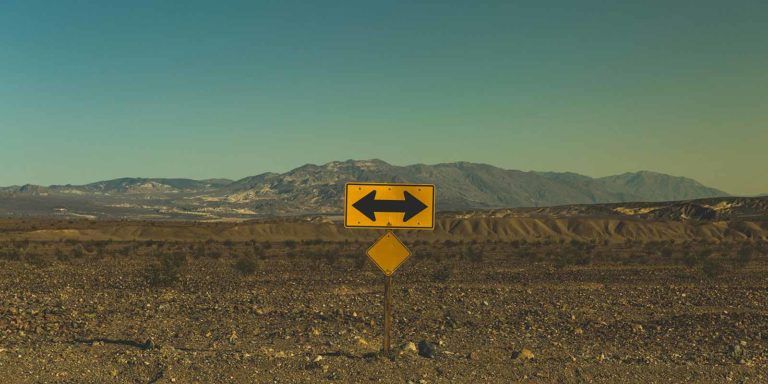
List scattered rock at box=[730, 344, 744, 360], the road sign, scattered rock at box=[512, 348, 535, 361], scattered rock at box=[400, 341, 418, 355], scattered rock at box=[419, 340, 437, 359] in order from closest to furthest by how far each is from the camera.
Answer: the road sign, scattered rock at box=[512, 348, 535, 361], scattered rock at box=[419, 340, 437, 359], scattered rock at box=[400, 341, 418, 355], scattered rock at box=[730, 344, 744, 360]

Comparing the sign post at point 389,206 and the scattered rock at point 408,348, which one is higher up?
the sign post at point 389,206

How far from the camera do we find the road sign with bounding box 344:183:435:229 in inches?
488

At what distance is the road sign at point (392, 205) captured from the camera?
12.4 metres

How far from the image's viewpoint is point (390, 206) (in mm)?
12430

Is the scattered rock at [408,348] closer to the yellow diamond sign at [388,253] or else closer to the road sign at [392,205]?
the yellow diamond sign at [388,253]

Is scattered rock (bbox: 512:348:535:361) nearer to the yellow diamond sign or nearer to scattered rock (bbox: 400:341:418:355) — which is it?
scattered rock (bbox: 400:341:418:355)

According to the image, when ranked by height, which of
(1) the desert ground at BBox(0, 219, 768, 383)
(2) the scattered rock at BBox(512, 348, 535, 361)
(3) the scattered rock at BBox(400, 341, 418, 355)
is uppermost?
(2) the scattered rock at BBox(512, 348, 535, 361)

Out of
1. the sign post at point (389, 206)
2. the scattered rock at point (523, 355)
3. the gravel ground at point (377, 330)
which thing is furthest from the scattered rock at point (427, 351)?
the scattered rock at point (523, 355)

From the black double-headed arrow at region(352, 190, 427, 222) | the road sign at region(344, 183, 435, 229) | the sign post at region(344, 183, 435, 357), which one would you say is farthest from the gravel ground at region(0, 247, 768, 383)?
the black double-headed arrow at region(352, 190, 427, 222)

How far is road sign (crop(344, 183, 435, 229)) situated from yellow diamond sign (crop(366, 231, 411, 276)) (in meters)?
0.33

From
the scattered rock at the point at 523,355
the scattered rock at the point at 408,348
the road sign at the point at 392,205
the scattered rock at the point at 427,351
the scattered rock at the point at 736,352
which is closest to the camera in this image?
the road sign at the point at 392,205

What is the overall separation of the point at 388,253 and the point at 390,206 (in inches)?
32.7

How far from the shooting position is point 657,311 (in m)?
20.3

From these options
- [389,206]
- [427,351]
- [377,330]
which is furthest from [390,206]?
[377,330]
